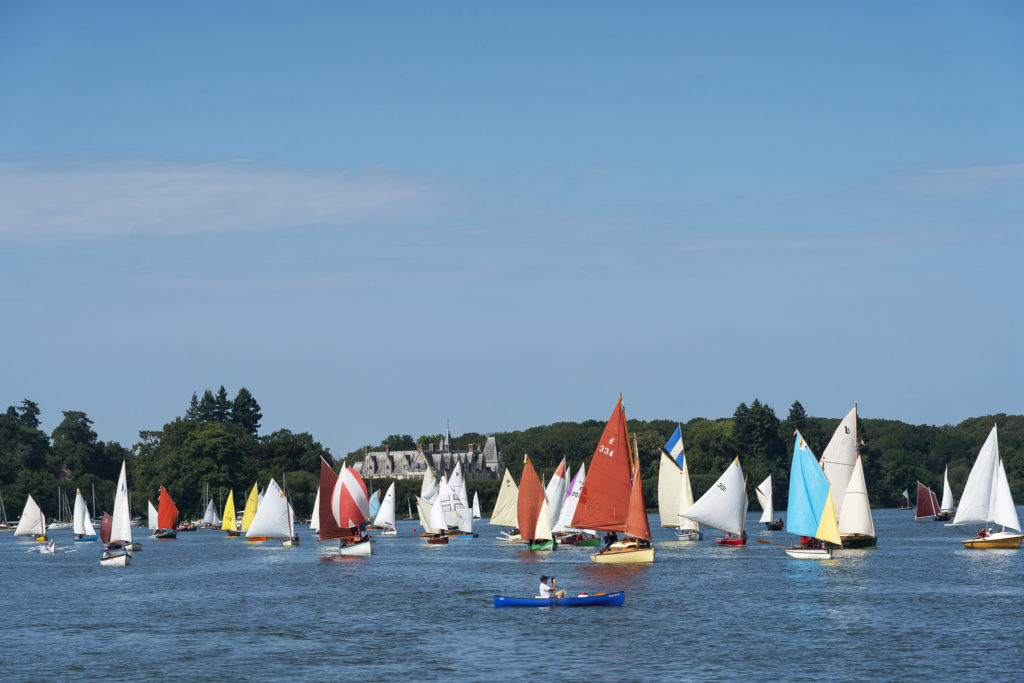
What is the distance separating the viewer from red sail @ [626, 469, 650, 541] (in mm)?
77375

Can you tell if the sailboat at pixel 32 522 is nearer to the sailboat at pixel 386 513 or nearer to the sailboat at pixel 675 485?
the sailboat at pixel 386 513

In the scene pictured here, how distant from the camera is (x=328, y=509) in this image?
9919 centimetres

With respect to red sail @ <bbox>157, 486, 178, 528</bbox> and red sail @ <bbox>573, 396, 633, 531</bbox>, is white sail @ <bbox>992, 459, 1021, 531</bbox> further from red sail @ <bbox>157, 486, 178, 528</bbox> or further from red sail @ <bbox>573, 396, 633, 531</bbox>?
red sail @ <bbox>157, 486, 178, 528</bbox>

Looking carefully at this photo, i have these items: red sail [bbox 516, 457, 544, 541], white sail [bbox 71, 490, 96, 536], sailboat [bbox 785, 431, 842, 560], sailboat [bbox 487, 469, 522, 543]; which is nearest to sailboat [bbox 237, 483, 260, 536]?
white sail [bbox 71, 490, 96, 536]

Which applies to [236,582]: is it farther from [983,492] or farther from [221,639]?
[983,492]

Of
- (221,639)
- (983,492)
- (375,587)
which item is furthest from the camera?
(983,492)

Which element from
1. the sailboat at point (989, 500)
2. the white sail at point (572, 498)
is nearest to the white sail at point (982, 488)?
the sailboat at point (989, 500)

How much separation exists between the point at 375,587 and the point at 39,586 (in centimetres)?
2389

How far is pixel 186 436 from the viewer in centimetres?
19462

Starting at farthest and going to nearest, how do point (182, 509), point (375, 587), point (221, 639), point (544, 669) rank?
point (182, 509), point (375, 587), point (221, 639), point (544, 669)

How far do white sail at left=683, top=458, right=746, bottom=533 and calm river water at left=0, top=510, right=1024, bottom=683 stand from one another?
13.8ft

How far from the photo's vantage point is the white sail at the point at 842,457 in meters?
90.4

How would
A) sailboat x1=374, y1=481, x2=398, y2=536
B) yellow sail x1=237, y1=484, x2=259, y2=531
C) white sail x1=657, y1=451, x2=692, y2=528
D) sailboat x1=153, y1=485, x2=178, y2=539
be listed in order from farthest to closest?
sailboat x1=153, y1=485, x2=178, y2=539, yellow sail x1=237, y1=484, x2=259, y2=531, sailboat x1=374, y1=481, x2=398, y2=536, white sail x1=657, y1=451, x2=692, y2=528

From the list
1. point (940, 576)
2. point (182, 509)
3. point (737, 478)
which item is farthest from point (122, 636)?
point (182, 509)
